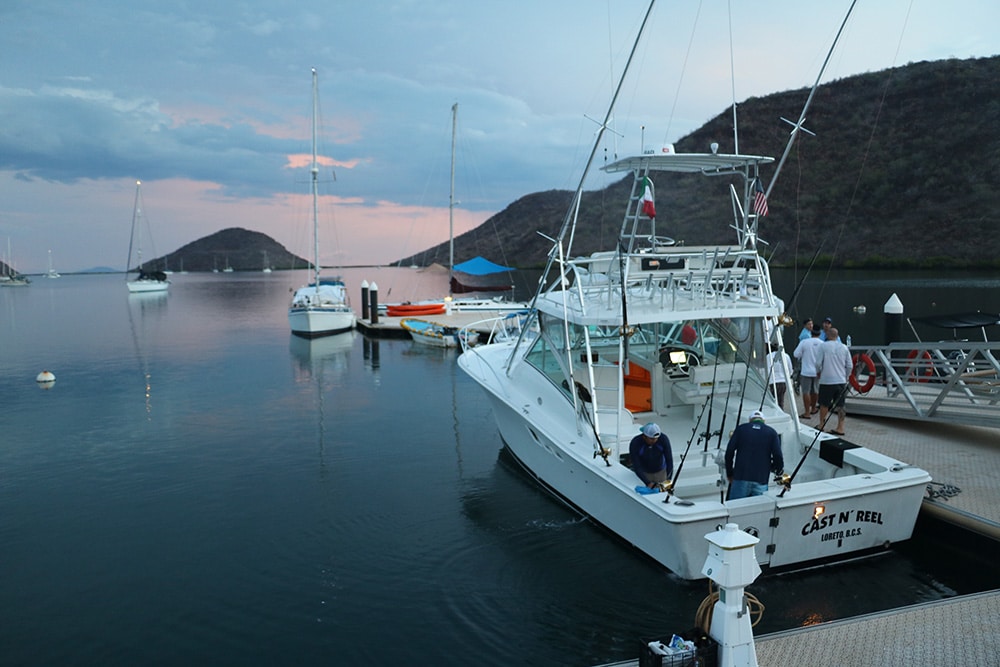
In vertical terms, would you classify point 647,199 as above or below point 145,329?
above

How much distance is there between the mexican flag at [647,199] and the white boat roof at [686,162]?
10.5 inches

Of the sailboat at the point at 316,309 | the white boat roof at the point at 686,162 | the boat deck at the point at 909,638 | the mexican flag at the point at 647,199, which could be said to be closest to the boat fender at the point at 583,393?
the mexican flag at the point at 647,199

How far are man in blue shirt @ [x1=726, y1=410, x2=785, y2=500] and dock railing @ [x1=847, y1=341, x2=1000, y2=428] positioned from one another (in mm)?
4311

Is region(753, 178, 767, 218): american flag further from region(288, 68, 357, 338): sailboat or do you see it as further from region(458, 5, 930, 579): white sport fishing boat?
region(288, 68, 357, 338): sailboat

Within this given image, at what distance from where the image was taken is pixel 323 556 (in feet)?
28.1

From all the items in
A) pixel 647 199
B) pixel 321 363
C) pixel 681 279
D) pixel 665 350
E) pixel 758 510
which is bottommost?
pixel 321 363

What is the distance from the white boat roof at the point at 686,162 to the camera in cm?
897

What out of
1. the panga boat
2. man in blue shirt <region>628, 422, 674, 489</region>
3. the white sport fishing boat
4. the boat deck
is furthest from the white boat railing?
the panga boat

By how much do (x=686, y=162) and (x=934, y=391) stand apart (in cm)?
600

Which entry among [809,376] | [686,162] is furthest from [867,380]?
[686,162]

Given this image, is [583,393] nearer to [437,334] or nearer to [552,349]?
[552,349]

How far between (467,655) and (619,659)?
135 cm

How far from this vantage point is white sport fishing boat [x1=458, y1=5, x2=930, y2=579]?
266 inches

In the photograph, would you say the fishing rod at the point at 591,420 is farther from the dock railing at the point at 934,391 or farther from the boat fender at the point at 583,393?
the dock railing at the point at 934,391
